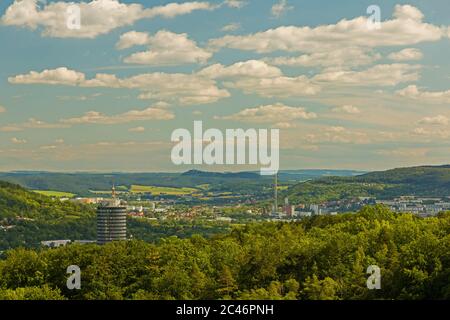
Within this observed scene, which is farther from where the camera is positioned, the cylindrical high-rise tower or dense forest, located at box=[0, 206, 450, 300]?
the cylindrical high-rise tower

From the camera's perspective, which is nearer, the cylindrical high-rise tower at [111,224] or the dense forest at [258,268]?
the dense forest at [258,268]

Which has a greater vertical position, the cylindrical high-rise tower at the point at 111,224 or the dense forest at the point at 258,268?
the dense forest at the point at 258,268

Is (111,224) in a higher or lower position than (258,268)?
lower

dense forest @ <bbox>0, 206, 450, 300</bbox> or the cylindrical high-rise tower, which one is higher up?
dense forest @ <bbox>0, 206, 450, 300</bbox>

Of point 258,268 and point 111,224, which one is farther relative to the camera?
point 111,224
